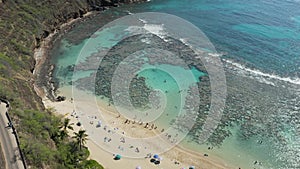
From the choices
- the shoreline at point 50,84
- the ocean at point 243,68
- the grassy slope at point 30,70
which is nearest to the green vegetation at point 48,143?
the grassy slope at point 30,70

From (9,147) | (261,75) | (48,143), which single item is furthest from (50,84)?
(261,75)

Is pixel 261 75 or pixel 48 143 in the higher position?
pixel 48 143

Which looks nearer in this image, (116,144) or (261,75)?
(116,144)

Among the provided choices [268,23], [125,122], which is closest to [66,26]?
[125,122]

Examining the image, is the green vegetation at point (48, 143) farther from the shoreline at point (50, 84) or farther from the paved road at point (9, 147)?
the shoreline at point (50, 84)

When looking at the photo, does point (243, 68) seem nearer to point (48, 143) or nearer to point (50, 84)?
point (50, 84)

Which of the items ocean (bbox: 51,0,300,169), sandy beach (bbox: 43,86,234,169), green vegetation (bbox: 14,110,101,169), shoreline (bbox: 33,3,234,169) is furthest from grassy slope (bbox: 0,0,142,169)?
ocean (bbox: 51,0,300,169)

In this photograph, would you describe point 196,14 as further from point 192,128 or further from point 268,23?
point 192,128

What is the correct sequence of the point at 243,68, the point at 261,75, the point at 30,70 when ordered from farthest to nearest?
the point at 243,68, the point at 261,75, the point at 30,70
